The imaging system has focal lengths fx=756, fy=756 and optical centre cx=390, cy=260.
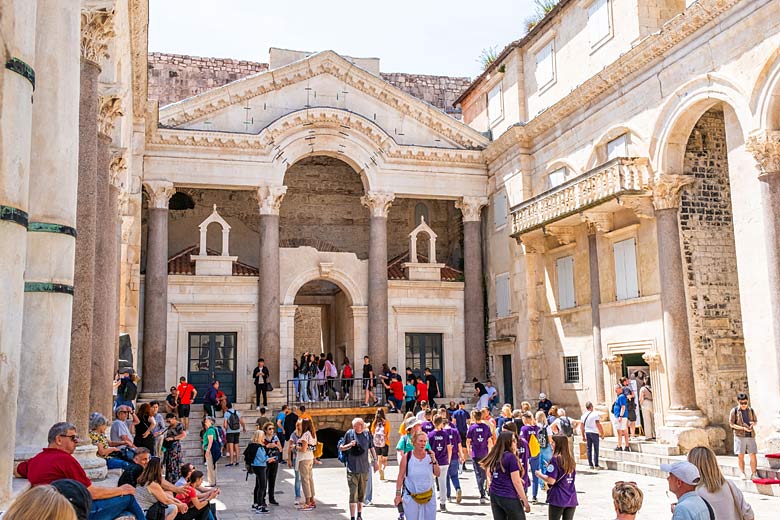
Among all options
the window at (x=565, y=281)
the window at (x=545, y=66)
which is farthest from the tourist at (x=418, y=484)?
the window at (x=545, y=66)

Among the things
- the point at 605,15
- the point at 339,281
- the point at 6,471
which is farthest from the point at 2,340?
the point at 339,281

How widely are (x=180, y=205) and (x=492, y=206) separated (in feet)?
38.5

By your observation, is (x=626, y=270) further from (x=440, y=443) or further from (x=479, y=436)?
(x=440, y=443)

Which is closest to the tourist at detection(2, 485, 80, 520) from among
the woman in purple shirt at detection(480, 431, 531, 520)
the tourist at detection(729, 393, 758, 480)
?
the woman in purple shirt at detection(480, 431, 531, 520)

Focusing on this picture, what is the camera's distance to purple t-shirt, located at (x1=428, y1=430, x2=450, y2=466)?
39.5 feet

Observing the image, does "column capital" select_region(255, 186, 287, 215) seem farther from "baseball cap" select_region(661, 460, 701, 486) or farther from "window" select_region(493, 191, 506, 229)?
"baseball cap" select_region(661, 460, 701, 486)

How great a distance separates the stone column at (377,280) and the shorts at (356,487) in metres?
13.8

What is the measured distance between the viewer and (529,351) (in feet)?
78.9

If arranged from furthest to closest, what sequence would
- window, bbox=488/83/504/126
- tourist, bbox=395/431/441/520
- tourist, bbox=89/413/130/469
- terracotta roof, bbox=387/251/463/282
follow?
terracotta roof, bbox=387/251/463/282 → window, bbox=488/83/504/126 → tourist, bbox=89/413/130/469 → tourist, bbox=395/431/441/520

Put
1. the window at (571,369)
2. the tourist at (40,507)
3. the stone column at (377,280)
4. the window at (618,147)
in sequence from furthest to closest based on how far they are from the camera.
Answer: the stone column at (377,280) → the window at (571,369) → the window at (618,147) → the tourist at (40,507)

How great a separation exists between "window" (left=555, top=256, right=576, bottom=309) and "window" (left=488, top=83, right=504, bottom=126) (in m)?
6.47

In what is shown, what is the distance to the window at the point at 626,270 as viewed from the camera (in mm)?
19828

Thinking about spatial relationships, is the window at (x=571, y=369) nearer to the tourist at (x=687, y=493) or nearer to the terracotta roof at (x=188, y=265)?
the terracotta roof at (x=188, y=265)

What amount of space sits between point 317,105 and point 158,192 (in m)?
6.04
